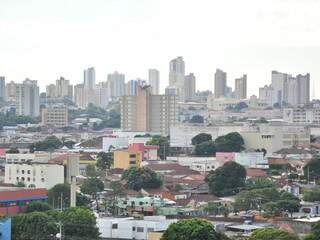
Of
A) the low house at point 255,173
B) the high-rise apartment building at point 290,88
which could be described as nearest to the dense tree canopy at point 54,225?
the low house at point 255,173

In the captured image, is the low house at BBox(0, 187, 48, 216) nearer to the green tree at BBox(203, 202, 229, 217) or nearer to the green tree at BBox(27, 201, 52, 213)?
the green tree at BBox(27, 201, 52, 213)

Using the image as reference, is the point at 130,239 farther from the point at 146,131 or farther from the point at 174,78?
the point at 174,78

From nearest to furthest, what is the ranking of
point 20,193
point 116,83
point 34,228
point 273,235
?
point 273,235, point 34,228, point 20,193, point 116,83

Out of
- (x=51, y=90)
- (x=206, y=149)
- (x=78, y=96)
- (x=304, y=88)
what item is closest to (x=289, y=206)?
(x=206, y=149)

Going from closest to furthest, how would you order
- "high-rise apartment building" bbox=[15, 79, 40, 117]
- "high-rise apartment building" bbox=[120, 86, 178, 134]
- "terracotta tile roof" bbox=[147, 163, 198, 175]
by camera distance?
"terracotta tile roof" bbox=[147, 163, 198, 175] → "high-rise apartment building" bbox=[120, 86, 178, 134] → "high-rise apartment building" bbox=[15, 79, 40, 117]

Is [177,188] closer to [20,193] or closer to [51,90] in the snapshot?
[20,193]

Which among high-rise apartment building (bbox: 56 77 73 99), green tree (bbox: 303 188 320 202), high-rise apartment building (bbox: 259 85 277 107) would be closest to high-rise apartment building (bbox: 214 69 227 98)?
high-rise apartment building (bbox: 259 85 277 107)
